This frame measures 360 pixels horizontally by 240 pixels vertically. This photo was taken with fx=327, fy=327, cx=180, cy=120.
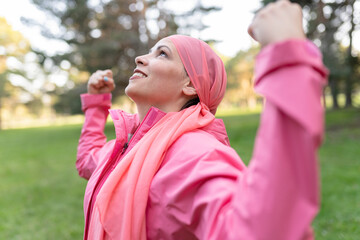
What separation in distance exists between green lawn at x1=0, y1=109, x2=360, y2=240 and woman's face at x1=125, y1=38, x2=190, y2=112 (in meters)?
3.33

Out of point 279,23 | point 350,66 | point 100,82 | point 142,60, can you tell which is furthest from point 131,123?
point 350,66

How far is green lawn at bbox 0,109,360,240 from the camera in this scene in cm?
459

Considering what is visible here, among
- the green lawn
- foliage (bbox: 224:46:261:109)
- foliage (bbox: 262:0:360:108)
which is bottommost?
foliage (bbox: 224:46:261:109)

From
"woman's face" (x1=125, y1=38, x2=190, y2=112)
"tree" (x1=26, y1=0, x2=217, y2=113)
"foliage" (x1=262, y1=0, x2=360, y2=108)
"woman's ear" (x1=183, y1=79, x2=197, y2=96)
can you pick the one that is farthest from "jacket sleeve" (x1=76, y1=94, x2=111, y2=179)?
"tree" (x1=26, y1=0, x2=217, y2=113)

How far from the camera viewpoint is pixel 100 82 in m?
2.10

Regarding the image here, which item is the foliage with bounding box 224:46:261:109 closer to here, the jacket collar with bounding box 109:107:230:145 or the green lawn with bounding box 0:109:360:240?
the green lawn with bounding box 0:109:360:240

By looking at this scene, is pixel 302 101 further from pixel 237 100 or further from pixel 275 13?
pixel 237 100

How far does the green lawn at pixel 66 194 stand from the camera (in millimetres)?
4586

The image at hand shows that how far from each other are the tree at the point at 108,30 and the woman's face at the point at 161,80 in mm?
13427

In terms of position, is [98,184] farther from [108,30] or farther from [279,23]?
[108,30]

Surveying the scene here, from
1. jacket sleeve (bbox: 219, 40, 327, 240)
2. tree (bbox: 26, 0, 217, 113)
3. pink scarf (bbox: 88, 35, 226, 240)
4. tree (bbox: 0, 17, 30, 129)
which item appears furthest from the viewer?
tree (bbox: 0, 17, 30, 129)

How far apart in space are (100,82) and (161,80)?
2.43 feet

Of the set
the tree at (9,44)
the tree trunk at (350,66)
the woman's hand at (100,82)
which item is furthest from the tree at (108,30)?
the tree at (9,44)

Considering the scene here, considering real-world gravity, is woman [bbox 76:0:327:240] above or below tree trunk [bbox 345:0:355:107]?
above
